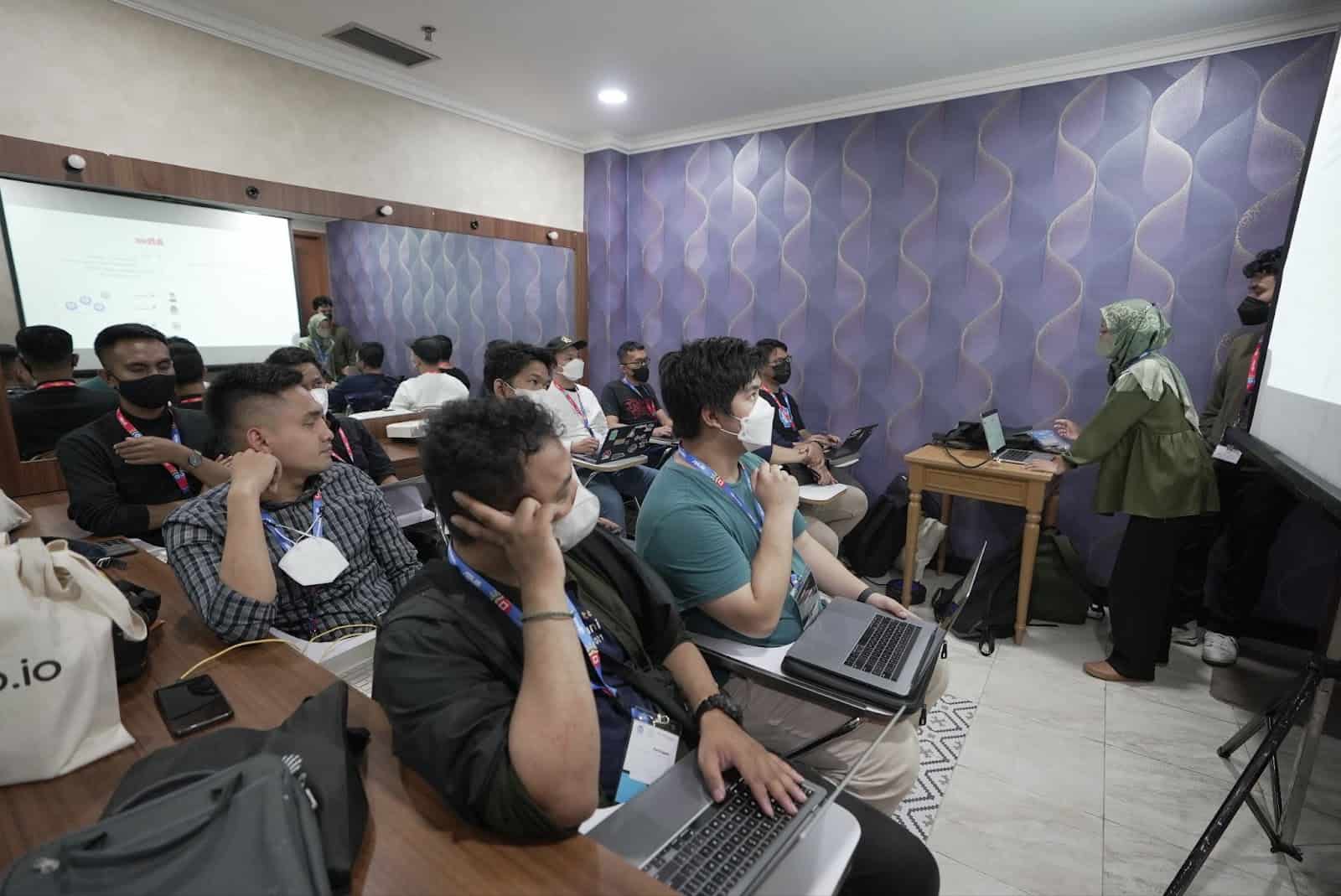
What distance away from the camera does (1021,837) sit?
1.80 m

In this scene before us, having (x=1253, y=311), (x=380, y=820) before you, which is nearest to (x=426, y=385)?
(x=380, y=820)

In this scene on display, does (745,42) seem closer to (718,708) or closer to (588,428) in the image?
(588,428)

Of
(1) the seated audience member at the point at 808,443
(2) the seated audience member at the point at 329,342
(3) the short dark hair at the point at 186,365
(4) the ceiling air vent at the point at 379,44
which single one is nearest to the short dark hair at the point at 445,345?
(2) the seated audience member at the point at 329,342

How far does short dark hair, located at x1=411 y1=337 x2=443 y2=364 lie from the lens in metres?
3.65

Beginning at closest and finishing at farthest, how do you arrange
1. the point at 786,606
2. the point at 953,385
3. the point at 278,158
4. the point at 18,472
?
the point at 786,606 < the point at 18,472 < the point at 278,158 < the point at 953,385

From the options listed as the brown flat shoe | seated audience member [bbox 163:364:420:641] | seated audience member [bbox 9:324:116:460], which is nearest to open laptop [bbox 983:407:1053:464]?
the brown flat shoe

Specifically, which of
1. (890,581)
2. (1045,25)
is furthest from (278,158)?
(890,581)

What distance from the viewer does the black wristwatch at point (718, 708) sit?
45.9 inches

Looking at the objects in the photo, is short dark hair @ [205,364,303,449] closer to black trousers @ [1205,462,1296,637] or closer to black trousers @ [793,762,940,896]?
black trousers @ [793,762,940,896]

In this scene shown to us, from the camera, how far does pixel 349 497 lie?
5.44ft

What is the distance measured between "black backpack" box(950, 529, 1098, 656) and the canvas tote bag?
9.92ft

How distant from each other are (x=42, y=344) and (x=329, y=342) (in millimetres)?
1128

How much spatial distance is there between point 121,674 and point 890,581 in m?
3.28

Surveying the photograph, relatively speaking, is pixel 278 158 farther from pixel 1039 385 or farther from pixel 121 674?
pixel 1039 385
